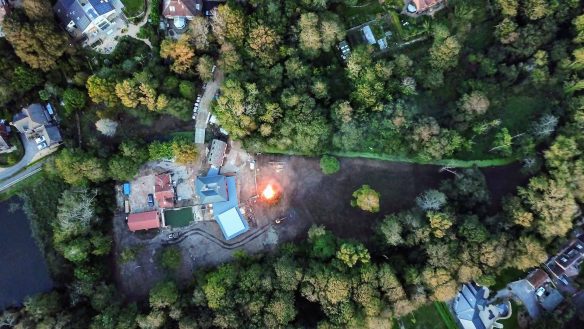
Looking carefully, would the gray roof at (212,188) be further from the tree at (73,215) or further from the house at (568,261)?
the house at (568,261)

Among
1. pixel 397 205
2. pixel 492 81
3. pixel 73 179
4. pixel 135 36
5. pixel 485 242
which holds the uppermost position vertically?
pixel 135 36

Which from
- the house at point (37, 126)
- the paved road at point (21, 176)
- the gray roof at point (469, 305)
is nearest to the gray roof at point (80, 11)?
the house at point (37, 126)

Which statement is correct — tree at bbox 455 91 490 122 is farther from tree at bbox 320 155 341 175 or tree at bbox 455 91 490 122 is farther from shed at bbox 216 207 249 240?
shed at bbox 216 207 249 240

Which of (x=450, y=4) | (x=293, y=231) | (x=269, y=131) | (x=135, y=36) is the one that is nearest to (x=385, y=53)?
(x=450, y=4)

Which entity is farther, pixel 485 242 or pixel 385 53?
pixel 385 53

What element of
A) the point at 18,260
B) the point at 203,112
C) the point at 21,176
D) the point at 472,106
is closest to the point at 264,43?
the point at 203,112

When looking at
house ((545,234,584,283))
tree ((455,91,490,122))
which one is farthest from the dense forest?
house ((545,234,584,283))

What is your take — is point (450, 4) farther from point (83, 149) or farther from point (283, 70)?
point (83, 149)

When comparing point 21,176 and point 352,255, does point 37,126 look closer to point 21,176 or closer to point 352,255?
point 21,176
